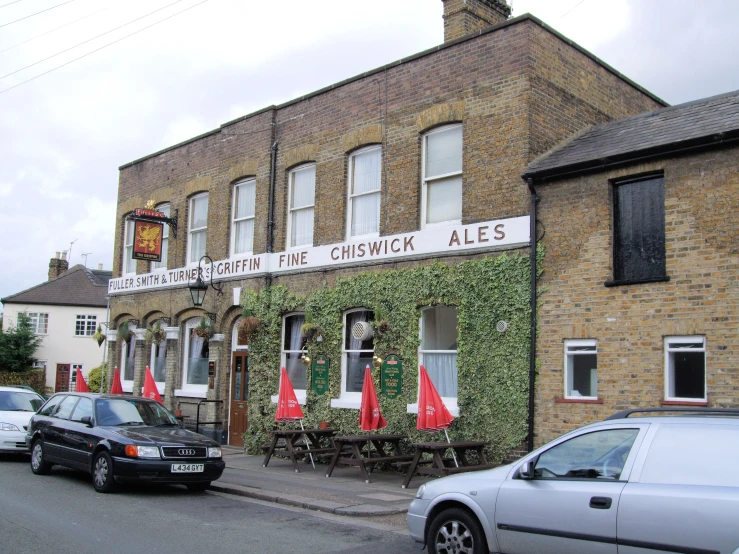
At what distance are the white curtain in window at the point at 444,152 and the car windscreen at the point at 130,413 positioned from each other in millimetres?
6563

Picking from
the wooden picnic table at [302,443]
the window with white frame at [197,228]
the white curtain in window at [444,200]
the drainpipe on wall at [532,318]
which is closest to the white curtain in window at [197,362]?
the window with white frame at [197,228]

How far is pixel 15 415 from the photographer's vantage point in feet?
50.7

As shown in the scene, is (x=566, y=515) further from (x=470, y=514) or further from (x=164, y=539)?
(x=164, y=539)

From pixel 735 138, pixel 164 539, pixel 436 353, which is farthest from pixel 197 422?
pixel 735 138

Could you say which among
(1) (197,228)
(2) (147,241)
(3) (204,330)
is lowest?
(3) (204,330)

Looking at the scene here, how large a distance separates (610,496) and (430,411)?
255 inches

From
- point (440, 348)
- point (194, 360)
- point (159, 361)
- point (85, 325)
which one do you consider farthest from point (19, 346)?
point (440, 348)

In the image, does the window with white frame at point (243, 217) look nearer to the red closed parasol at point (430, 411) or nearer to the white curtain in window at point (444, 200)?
the white curtain in window at point (444, 200)

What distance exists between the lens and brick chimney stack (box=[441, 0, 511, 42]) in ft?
53.0

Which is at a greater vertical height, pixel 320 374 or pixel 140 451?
pixel 320 374

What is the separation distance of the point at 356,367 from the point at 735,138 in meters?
8.35

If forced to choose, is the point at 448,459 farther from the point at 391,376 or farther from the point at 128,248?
the point at 128,248

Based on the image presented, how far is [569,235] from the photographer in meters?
12.2

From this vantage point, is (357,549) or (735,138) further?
(735,138)
